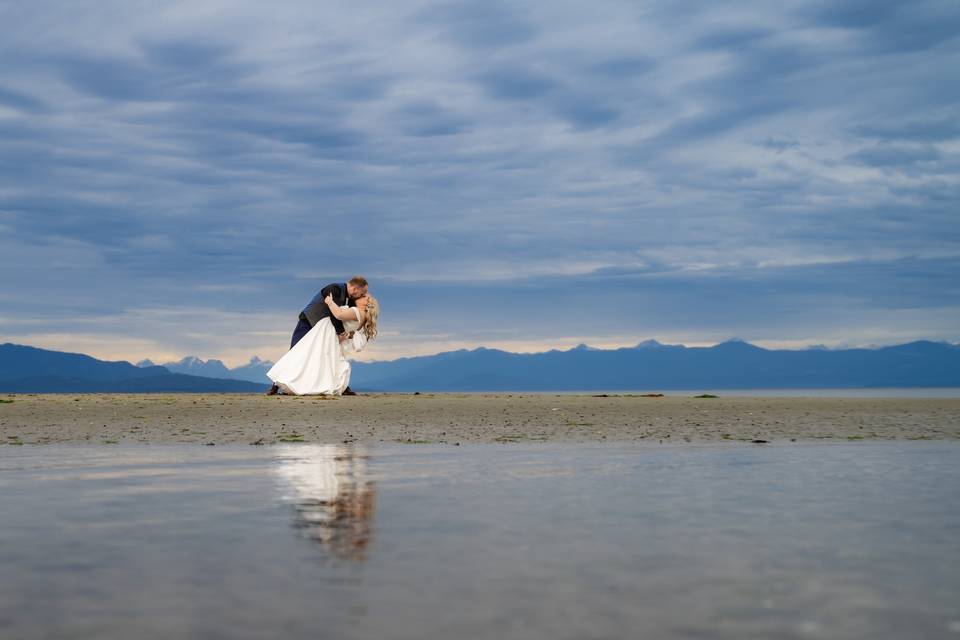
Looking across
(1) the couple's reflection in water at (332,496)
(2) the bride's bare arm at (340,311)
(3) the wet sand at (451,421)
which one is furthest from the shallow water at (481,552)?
(2) the bride's bare arm at (340,311)

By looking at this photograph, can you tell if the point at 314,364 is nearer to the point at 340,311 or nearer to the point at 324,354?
the point at 324,354

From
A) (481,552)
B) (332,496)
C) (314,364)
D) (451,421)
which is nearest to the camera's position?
(481,552)

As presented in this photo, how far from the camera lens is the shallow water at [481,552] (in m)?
4.04

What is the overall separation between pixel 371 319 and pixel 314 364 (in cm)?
192

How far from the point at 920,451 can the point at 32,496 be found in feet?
33.0

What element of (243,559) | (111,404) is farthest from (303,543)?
(111,404)

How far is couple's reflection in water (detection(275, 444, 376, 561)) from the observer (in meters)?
5.90

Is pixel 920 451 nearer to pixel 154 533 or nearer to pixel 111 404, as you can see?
pixel 154 533

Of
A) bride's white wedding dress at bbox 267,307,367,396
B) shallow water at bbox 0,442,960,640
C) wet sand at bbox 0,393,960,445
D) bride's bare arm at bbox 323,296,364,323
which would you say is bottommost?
shallow water at bbox 0,442,960,640

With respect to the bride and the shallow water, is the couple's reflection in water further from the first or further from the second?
the bride

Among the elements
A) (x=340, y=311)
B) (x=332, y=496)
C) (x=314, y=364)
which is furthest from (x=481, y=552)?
(x=314, y=364)

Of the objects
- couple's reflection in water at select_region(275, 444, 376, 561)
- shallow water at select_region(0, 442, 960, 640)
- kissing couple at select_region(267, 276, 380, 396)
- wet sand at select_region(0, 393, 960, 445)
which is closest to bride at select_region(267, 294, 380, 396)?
kissing couple at select_region(267, 276, 380, 396)

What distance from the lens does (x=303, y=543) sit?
5.76 m

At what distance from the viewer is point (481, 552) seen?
5.46 metres
